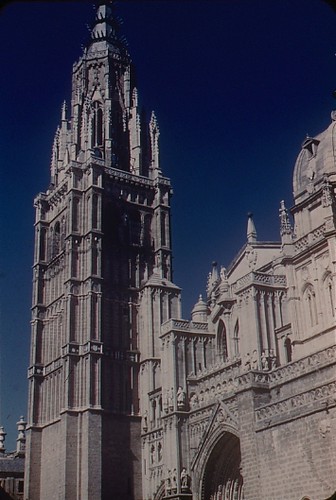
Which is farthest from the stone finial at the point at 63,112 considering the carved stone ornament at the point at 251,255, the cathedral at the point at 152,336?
the carved stone ornament at the point at 251,255

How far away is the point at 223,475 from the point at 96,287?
1742 cm

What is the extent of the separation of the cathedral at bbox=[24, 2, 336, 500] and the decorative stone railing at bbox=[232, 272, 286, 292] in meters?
0.11

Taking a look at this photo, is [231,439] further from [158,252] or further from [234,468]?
[158,252]

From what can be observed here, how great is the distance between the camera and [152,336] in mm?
48750

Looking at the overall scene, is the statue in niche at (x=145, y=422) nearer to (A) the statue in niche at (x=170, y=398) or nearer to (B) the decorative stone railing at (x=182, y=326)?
(A) the statue in niche at (x=170, y=398)

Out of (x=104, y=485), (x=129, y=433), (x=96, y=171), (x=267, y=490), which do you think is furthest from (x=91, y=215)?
(x=267, y=490)

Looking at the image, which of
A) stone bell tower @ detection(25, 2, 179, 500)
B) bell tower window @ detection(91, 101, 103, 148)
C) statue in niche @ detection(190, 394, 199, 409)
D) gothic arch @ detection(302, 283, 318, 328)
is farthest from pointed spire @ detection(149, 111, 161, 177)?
gothic arch @ detection(302, 283, 318, 328)

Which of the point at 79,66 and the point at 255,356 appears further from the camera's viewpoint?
the point at 79,66

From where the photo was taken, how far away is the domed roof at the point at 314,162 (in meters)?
35.1

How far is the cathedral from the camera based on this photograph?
95.2 feet

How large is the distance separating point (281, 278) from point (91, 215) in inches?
647

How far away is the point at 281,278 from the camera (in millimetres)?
39344

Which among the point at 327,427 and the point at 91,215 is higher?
the point at 91,215

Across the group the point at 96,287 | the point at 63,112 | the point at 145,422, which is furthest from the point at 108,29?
the point at 145,422
